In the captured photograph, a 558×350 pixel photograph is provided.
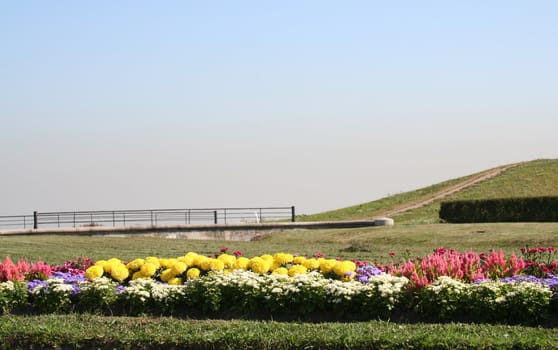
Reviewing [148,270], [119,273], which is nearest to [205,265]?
[148,270]

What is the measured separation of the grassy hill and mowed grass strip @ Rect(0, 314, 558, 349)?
28965 mm

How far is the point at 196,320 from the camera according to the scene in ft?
31.3

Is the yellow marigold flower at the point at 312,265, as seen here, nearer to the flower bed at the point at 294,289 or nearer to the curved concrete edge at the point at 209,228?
the flower bed at the point at 294,289

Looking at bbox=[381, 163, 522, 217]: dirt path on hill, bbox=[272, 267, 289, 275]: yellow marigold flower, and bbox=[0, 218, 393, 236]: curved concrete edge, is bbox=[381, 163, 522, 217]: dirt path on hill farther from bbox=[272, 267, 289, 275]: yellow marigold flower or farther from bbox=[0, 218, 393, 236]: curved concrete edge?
bbox=[272, 267, 289, 275]: yellow marigold flower

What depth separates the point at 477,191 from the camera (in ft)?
141

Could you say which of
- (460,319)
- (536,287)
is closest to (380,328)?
(460,319)

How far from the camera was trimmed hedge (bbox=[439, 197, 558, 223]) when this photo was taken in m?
30.5

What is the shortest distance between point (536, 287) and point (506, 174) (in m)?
38.7

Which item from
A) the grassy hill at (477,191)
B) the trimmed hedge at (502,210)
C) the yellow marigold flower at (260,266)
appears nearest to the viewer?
the yellow marigold flower at (260,266)

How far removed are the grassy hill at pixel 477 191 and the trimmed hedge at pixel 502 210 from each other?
4155 mm

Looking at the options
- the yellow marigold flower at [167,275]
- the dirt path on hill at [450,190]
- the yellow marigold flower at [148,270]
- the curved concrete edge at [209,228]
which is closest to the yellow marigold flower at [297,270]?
the yellow marigold flower at [167,275]

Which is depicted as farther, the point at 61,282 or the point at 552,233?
the point at 552,233

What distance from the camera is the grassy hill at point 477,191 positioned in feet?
132

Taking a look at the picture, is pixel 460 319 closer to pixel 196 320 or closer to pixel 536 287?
pixel 536 287
